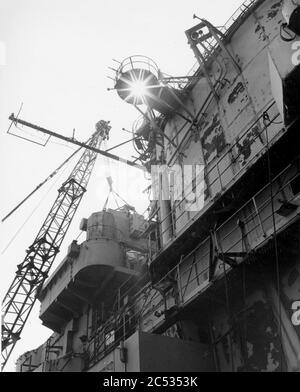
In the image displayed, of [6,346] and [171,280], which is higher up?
[6,346]

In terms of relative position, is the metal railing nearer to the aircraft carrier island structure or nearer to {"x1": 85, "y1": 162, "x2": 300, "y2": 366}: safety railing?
the aircraft carrier island structure

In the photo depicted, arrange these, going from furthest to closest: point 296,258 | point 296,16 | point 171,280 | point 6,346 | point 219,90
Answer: point 6,346, point 219,90, point 171,280, point 296,258, point 296,16

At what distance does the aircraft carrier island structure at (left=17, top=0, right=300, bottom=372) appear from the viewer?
969 cm

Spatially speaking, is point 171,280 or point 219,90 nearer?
point 171,280

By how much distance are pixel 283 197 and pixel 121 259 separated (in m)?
10.7

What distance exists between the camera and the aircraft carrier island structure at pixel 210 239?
9688 millimetres

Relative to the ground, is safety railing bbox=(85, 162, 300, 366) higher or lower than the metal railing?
lower

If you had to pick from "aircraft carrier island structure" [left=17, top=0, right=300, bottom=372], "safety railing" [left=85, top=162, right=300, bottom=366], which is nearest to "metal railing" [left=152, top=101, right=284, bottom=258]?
"aircraft carrier island structure" [left=17, top=0, right=300, bottom=372]

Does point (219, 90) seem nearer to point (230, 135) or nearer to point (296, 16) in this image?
point (230, 135)

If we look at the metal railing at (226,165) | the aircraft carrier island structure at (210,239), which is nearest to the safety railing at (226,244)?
the aircraft carrier island structure at (210,239)

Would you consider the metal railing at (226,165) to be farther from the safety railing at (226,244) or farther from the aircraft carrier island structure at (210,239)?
the safety railing at (226,244)

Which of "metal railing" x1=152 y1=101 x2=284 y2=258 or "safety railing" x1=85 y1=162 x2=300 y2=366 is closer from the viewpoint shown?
"safety railing" x1=85 y1=162 x2=300 y2=366
